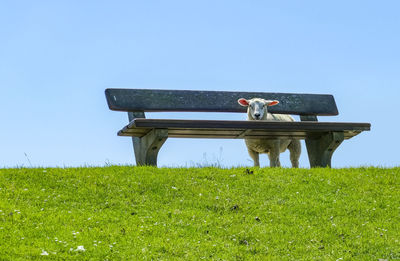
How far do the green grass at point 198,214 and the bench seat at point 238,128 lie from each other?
2.97 ft

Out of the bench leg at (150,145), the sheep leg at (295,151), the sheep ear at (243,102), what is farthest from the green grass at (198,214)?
the sheep leg at (295,151)

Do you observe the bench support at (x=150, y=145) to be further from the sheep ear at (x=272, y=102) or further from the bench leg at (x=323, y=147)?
the bench leg at (x=323, y=147)

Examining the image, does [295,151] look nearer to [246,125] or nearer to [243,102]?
[243,102]

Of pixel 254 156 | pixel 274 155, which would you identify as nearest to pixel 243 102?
pixel 254 156

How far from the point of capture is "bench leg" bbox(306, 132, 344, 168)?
12.0 metres

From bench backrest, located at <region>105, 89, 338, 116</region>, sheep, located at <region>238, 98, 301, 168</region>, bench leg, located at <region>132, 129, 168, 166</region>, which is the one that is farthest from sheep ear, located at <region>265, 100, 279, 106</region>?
bench leg, located at <region>132, 129, 168, 166</region>

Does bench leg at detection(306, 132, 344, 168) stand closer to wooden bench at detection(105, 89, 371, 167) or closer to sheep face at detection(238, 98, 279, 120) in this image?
wooden bench at detection(105, 89, 371, 167)

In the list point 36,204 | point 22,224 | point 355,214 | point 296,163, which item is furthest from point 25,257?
point 296,163

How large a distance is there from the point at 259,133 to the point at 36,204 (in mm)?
5106

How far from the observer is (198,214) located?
8297 millimetres

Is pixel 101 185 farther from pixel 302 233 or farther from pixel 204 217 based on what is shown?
pixel 302 233

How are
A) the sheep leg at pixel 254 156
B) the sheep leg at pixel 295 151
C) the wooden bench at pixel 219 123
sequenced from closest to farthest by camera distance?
the wooden bench at pixel 219 123 < the sheep leg at pixel 254 156 < the sheep leg at pixel 295 151

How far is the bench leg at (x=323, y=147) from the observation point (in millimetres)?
12031

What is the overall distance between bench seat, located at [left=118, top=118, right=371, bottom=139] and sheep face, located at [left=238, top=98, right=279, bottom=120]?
514mm
